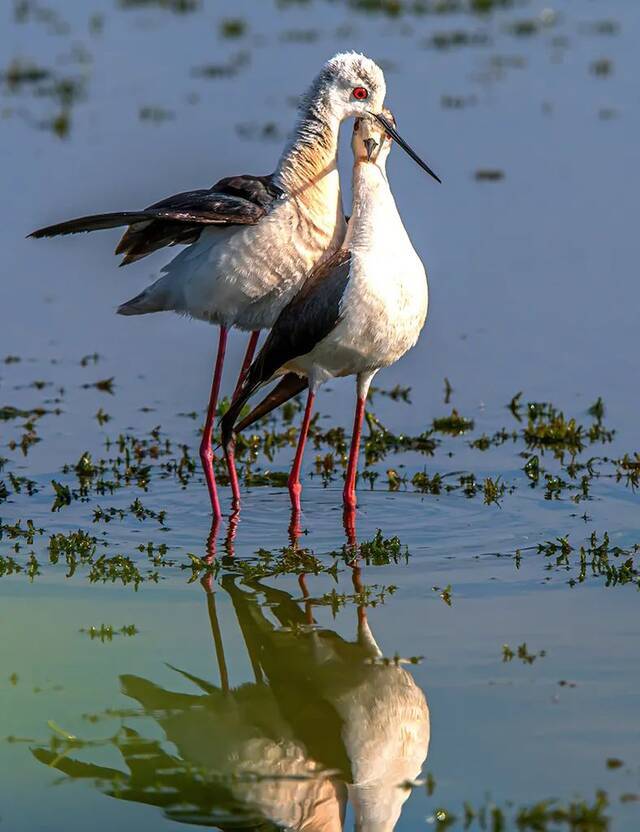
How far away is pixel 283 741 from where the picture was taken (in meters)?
6.11

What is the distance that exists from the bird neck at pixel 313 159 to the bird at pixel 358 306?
14cm

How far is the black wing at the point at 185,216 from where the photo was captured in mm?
8023

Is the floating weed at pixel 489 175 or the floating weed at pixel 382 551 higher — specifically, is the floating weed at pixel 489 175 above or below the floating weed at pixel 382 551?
above

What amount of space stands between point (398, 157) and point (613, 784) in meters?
10.9

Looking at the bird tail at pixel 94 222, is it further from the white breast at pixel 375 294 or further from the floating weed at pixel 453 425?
the floating weed at pixel 453 425

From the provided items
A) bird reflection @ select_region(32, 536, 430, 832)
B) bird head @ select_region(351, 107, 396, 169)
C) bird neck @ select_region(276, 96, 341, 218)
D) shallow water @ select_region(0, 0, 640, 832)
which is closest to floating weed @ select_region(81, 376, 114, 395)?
shallow water @ select_region(0, 0, 640, 832)

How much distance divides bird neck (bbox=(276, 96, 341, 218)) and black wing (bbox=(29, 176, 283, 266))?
11cm

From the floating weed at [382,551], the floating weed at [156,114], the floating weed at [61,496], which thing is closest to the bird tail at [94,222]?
the floating weed at [61,496]

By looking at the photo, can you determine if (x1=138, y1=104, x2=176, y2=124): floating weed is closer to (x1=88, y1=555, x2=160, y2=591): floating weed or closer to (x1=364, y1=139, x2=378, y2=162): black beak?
(x1=364, y1=139, x2=378, y2=162): black beak

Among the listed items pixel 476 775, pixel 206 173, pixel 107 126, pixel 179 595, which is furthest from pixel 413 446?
pixel 107 126

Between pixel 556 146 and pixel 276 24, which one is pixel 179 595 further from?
pixel 276 24

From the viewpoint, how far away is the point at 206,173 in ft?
49.6

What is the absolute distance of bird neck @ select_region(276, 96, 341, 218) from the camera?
8.53 m

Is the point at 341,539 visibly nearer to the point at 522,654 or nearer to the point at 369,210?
the point at 369,210
